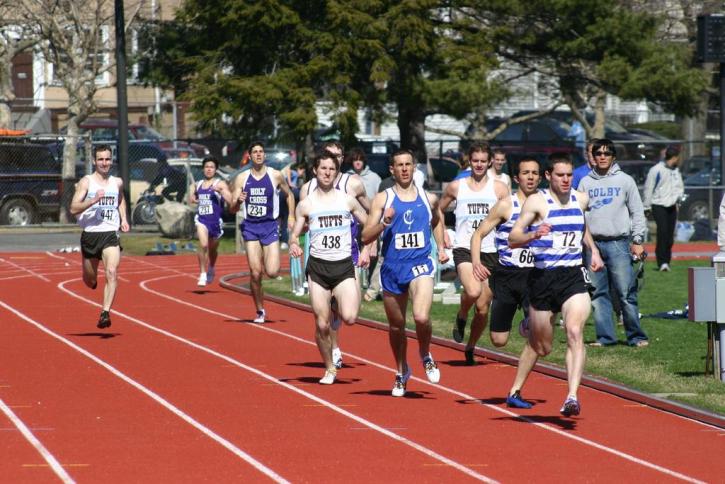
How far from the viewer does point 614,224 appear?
1377cm

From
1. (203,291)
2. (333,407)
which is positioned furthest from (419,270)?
(203,291)

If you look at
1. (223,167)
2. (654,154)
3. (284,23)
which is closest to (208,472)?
(284,23)

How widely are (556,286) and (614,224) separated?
3.93 meters

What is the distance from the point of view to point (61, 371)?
1279 cm

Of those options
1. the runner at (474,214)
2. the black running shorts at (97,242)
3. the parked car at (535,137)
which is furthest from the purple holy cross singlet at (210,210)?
the parked car at (535,137)

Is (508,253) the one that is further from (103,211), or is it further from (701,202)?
(701,202)

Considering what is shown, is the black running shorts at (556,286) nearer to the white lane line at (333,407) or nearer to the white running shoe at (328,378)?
the white lane line at (333,407)

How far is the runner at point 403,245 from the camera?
11039 millimetres

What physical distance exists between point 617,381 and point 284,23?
19.3 metres

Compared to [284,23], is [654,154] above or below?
below

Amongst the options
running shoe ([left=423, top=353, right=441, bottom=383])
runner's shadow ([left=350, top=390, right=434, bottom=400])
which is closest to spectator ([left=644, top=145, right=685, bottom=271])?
runner's shadow ([left=350, top=390, right=434, bottom=400])

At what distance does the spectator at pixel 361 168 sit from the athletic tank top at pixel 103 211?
2.60m

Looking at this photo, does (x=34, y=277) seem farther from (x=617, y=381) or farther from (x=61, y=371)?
(x=617, y=381)

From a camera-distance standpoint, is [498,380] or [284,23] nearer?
[498,380]
